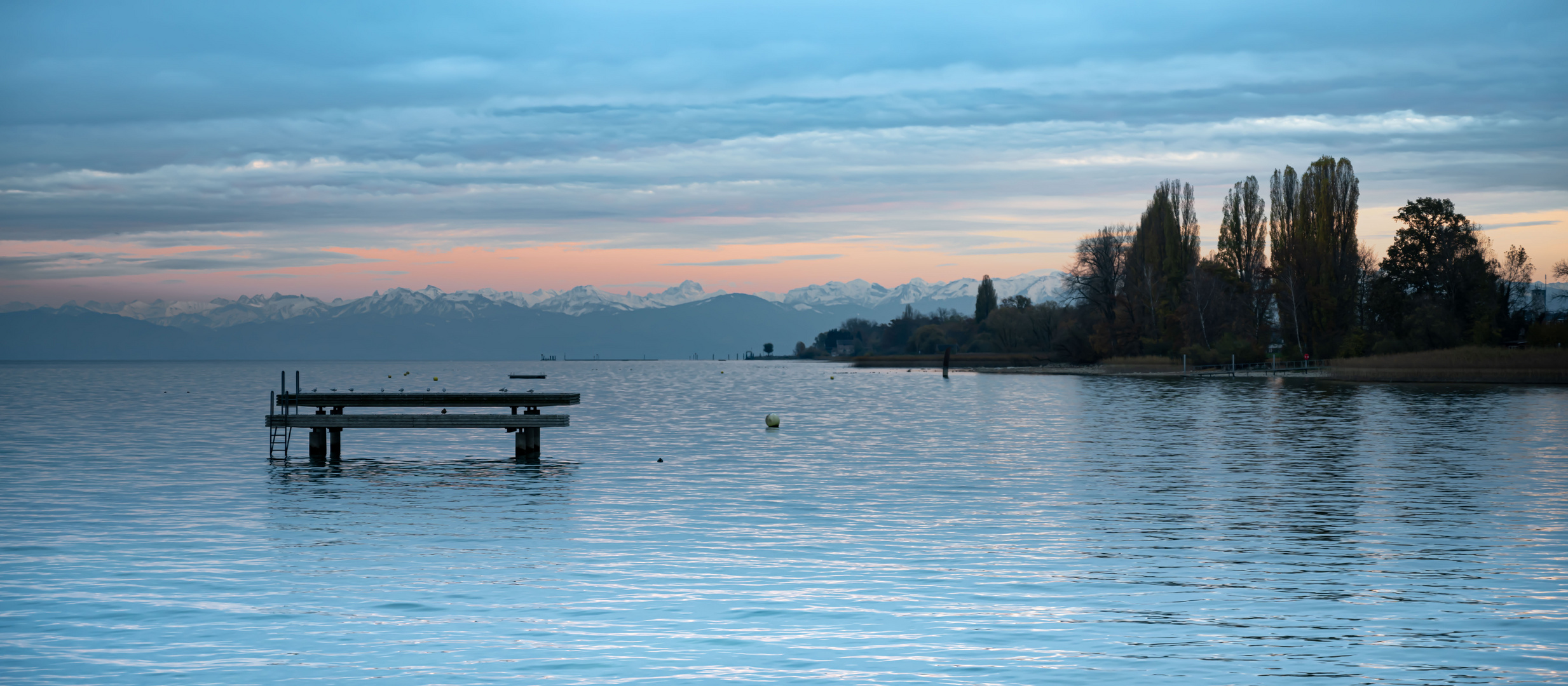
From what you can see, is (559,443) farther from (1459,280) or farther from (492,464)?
(1459,280)

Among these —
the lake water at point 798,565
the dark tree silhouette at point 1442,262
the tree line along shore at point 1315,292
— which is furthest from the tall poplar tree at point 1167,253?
the lake water at point 798,565

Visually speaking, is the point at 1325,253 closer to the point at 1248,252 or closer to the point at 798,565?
the point at 1248,252

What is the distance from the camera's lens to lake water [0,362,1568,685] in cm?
1057

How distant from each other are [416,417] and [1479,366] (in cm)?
8202

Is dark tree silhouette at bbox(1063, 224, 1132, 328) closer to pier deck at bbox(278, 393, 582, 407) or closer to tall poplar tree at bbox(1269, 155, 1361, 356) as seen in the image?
tall poplar tree at bbox(1269, 155, 1361, 356)

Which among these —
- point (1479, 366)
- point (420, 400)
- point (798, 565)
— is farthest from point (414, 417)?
point (1479, 366)

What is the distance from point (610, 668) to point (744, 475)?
59.2ft

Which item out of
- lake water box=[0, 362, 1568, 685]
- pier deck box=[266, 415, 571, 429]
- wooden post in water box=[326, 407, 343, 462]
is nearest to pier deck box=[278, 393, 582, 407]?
pier deck box=[266, 415, 571, 429]

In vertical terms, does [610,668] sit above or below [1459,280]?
below

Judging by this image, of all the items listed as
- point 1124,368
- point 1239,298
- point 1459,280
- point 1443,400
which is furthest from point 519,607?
point 1124,368

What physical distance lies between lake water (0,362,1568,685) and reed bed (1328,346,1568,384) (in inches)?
2209

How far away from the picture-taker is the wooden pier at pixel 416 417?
30141 mm

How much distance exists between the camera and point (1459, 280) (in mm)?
97188

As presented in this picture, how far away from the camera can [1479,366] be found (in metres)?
85.8
